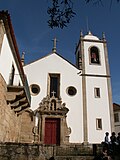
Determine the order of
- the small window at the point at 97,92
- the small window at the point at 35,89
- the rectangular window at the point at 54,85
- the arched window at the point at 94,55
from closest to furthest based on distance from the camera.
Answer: the small window at the point at 35,89 < the rectangular window at the point at 54,85 < the small window at the point at 97,92 < the arched window at the point at 94,55

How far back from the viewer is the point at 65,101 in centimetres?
1731

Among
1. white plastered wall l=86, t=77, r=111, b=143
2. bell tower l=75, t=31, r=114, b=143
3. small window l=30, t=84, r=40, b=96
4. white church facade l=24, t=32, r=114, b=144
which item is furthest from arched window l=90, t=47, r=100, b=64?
small window l=30, t=84, r=40, b=96

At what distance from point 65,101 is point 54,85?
2.00 m

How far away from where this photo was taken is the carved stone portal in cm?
1590

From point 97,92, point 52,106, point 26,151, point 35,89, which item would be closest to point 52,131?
point 52,106

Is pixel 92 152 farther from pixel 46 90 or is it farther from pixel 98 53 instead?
pixel 98 53

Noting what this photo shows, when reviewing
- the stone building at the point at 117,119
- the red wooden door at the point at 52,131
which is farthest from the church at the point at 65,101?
the stone building at the point at 117,119

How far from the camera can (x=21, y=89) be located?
1063cm

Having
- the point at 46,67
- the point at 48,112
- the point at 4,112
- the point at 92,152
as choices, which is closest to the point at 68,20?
the point at 92,152

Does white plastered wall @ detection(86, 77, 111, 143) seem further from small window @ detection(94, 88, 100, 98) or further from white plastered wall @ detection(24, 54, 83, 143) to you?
white plastered wall @ detection(24, 54, 83, 143)

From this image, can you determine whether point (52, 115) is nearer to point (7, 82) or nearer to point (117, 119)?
point (7, 82)

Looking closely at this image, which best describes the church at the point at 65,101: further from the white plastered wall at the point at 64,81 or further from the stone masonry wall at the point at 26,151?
the stone masonry wall at the point at 26,151

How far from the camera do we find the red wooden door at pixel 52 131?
52.2 ft

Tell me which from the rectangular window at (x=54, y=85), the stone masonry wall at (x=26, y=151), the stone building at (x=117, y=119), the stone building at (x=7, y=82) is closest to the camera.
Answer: the stone masonry wall at (x=26, y=151)
